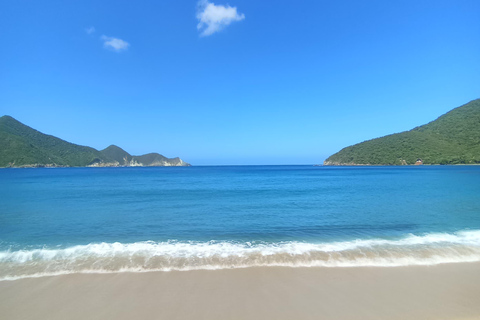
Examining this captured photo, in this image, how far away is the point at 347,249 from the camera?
8477 mm

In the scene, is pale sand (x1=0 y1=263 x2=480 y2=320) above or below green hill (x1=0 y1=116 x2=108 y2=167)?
below

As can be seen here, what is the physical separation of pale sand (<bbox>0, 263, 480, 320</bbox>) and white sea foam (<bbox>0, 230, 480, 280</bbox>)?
18.5 inches

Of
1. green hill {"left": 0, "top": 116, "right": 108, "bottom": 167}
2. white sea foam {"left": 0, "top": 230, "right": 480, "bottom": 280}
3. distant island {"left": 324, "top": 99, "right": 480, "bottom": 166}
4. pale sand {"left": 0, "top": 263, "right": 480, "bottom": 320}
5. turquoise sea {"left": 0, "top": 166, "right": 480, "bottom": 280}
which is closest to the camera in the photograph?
pale sand {"left": 0, "top": 263, "right": 480, "bottom": 320}

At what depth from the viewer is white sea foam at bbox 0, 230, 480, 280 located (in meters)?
7.23

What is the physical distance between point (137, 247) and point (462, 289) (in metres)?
9.99

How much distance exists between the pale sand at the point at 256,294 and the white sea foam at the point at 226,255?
1.54 feet

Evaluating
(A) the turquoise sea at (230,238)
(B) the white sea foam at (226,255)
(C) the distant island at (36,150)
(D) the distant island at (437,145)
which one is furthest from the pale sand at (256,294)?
(C) the distant island at (36,150)

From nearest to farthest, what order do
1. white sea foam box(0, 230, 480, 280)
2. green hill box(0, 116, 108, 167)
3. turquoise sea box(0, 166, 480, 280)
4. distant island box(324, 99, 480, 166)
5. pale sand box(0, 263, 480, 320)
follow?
pale sand box(0, 263, 480, 320)
white sea foam box(0, 230, 480, 280)
turquoise sea box(0, 166, 480, 280)
distant island box(324, 99, 480, 166)
green hill box(0, 116, 108, 167)

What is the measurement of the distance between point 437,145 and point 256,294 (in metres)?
151

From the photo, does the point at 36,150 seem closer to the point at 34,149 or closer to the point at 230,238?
the point at 34,149

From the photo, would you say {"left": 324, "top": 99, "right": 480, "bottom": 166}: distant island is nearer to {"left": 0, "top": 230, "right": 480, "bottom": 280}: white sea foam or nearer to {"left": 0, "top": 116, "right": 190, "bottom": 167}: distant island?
{"left": 0, "top": 230, "right": 480, "bottom": 280}: white sea foam

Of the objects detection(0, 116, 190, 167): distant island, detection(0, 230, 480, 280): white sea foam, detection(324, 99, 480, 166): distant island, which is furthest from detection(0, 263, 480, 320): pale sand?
detection(0, 116, 190, 167): distant island

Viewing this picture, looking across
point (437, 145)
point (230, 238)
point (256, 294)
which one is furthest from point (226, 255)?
point (437, 145)

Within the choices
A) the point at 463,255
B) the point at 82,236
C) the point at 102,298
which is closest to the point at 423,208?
the point at 463,255
